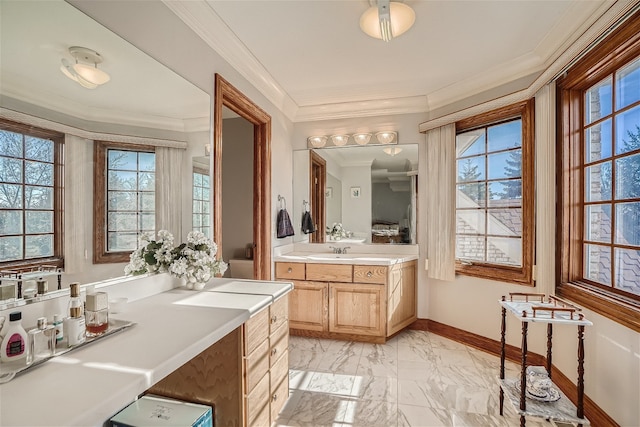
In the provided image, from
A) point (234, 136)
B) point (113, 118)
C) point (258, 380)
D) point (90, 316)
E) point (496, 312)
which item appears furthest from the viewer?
point (234, 136)

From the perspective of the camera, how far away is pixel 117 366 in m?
0.89

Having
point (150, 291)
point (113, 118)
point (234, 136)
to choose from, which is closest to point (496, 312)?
point (150, 291)

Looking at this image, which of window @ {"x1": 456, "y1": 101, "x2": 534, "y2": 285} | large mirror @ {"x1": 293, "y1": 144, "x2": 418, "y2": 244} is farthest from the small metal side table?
large mirror @ {"x1": 293, "y1": 144, "x2": 418, "y2": 244}

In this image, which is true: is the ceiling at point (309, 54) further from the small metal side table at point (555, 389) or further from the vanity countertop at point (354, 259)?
the small metal side table at point (555, 389)

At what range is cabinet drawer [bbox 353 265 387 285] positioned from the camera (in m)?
3.03

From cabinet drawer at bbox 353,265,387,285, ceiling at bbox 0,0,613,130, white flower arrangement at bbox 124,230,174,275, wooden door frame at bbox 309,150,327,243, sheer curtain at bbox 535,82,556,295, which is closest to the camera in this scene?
ceiling at bbox 0,0,613,130

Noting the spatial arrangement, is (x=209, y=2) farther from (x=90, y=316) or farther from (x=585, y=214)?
(x=585, y=214)

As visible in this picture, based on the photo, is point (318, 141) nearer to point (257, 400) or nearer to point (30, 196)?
point (257, 400)

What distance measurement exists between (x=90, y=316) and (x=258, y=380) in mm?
833

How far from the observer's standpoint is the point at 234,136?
404cm

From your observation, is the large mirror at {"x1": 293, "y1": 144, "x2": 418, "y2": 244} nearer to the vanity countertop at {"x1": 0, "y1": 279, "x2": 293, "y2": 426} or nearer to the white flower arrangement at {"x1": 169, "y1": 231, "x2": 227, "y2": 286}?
the white flower arrangement at {"x1": 169, "y1": 231, "x2": 227, "y2": 286}

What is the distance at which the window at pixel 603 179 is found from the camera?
175cm

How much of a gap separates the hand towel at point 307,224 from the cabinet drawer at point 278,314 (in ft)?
6.00

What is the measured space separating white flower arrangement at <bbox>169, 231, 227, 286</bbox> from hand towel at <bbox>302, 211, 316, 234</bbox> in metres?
1.95
